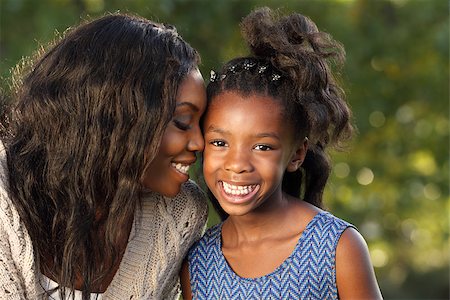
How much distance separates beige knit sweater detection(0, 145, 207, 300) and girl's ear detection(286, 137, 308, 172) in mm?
457

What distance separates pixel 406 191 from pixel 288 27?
13.3ft

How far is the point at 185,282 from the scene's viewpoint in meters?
3.61

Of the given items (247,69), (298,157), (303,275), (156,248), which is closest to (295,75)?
(247,69)

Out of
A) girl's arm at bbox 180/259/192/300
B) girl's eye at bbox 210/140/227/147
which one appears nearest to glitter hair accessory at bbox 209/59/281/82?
girl's eye at bbox 210/140/227/147

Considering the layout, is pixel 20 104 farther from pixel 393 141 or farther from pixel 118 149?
pixel 393 141

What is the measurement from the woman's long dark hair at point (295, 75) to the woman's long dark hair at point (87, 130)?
0.19m

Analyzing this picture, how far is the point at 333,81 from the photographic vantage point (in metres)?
3.40

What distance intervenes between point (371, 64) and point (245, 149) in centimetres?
372

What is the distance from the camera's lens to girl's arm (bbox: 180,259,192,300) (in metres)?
3.58

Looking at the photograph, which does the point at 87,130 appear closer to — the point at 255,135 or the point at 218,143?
the point at 218,143

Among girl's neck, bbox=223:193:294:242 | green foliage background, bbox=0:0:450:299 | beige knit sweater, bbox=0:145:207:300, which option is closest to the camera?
girl's neck, bbox=223:193:294:242

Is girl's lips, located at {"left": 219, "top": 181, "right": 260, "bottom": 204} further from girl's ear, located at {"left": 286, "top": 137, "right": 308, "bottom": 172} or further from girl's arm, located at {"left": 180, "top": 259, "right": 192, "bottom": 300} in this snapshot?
girl's arm, located at {"left": 180, "top": 259, "right": 192, "bottom": 300}

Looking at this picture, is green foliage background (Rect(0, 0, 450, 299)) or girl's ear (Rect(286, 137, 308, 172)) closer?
girl's ear (Rect(286, 137, 308, 172))

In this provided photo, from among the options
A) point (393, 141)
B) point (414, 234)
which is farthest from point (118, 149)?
point (414, 234)
